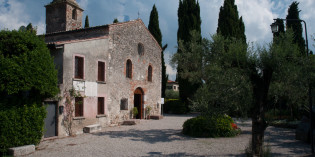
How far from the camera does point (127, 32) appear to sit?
18094 millimetres

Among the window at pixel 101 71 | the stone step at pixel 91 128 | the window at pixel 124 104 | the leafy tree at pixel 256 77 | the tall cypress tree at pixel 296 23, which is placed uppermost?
the tall cypress tree at pixel 296 23

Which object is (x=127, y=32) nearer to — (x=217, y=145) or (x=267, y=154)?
(x=217, y=145)

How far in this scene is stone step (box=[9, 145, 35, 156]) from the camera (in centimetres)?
788

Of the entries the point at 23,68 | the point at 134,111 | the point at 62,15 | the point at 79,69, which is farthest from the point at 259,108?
the point at 62,15

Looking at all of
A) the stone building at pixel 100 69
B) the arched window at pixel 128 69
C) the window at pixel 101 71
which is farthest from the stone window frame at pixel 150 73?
the window at pixel 101 71

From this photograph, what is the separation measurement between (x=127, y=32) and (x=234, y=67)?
39.1 feet

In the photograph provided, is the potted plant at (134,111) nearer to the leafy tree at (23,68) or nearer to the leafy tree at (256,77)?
the leafy tree at (23,68)

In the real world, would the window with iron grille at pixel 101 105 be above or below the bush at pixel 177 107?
above

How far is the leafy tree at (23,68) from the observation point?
7.89 meters

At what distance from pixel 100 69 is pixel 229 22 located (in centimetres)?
1788

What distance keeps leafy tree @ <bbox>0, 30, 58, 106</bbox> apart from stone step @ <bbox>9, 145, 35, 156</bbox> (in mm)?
1545

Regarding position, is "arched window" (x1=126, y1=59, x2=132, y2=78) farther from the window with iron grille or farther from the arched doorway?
the window with iron grille

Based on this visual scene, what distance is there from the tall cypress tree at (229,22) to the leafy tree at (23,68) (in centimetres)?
2196

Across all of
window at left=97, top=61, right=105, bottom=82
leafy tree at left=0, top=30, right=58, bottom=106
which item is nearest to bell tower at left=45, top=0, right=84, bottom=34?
window at left=97, top=61, right=105, bottom=82
